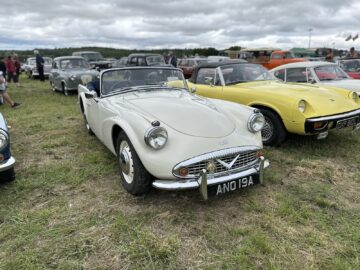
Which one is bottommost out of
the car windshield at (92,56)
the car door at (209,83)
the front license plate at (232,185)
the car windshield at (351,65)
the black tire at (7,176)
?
the black tire at (7,176)

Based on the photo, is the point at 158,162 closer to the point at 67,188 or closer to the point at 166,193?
the point at 166,193

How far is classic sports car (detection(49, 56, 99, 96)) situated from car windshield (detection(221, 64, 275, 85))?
22.0ft

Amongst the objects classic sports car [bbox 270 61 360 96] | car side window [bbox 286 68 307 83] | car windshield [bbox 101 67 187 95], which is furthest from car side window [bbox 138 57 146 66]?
car windshield [bbox 101 67 187 95]

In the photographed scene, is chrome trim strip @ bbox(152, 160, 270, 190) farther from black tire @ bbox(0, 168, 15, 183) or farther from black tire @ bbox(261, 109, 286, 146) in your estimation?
black tire @ bbox(261, 109, 286, 146)

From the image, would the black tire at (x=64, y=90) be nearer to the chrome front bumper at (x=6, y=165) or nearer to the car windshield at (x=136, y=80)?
the car windshield at (x=136, y=80)

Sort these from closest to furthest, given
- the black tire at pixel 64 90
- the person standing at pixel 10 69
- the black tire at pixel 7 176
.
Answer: the black tire at pixel 7 176 < the black tire at pixel 64 90 < the person standing at pixel 10 69

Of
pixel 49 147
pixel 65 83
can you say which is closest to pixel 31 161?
pixel 49 147

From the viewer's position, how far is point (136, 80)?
4.82 metres

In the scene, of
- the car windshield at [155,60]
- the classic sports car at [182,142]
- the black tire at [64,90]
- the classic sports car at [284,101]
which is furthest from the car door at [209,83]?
the car windshield at [155,60]

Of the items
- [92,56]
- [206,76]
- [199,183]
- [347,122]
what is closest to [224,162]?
[199,183]

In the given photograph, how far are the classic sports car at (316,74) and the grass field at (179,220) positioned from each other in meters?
2.92

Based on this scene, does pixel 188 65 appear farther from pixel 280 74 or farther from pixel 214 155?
pixel 214 155

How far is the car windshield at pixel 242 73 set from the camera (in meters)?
6.21

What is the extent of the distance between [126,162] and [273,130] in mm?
2693
